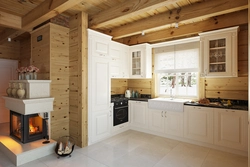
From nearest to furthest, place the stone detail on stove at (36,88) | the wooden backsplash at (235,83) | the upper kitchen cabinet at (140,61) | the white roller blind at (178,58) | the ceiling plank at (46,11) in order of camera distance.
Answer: the ceiling plank at (46,11), the stone detail on stove at (36,88), the wooden backsplash at (235,83), the white roller blind at (178,58), the upper kitchen cabinet at (140,61)

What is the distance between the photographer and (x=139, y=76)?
14.6ft

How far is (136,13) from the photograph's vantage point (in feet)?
8.75

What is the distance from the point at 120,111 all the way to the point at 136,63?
1.49m

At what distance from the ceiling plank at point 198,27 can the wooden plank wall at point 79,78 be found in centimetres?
190

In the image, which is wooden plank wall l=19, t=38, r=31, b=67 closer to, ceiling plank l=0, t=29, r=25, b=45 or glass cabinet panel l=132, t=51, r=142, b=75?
ceiling plank l=0, t=29, r=25, b=45

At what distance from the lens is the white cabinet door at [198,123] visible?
10.5 ft

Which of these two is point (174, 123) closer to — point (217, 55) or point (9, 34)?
point (217, 55)

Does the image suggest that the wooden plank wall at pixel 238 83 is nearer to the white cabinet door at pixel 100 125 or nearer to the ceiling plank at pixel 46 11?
the white cabinet door at pixel 100 125

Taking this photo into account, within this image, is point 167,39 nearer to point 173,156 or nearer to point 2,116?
point 173,156

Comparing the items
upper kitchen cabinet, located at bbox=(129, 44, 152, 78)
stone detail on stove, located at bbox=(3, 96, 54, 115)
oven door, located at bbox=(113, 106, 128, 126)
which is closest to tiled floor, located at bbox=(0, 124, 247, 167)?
oven door, located at bbox=(113, 106, 128, 126)

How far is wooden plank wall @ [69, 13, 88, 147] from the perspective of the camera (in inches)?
125

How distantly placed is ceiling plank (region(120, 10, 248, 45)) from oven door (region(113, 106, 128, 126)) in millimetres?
2039

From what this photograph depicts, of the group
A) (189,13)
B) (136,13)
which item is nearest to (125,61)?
(136,13)

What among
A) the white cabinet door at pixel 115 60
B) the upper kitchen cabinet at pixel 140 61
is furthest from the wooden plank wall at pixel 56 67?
the upper kitchen cabinet at pixel 140 61
